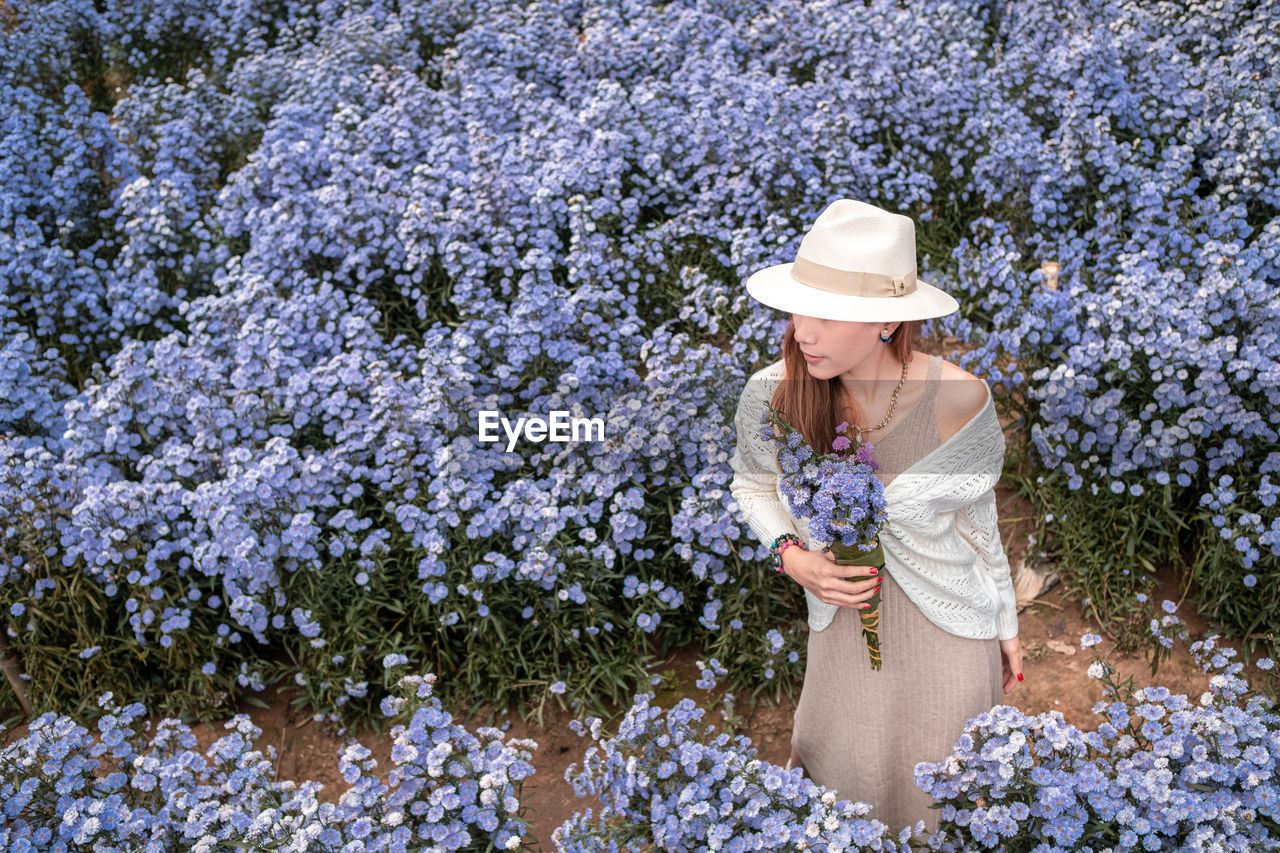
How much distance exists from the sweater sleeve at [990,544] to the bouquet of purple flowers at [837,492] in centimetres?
39

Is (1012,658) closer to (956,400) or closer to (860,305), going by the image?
(956,400)

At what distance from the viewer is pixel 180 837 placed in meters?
2.78

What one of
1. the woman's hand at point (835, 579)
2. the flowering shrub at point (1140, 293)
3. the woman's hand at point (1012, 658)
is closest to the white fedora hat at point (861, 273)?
the woman's hand at point (835, 579)

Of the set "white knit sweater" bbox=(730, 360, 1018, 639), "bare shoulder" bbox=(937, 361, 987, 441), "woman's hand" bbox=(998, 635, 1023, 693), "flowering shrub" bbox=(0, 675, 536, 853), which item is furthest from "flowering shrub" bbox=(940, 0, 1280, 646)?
"flowering shrub" bbox=(0, 675, 536, 853)

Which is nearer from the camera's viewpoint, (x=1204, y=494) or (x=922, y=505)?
(x=922, y=505)

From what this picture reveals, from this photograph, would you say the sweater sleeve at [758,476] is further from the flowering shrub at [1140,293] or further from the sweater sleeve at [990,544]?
the flowering shrub at [1140,293]

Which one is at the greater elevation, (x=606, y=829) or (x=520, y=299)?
(x=520, y=299)

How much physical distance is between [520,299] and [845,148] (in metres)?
1.95

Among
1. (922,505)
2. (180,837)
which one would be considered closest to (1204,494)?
(922,505)

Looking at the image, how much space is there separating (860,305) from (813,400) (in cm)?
29

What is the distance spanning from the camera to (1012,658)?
2527 millimetres

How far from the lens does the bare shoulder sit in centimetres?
223

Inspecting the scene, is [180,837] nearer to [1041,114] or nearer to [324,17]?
[1041,114]

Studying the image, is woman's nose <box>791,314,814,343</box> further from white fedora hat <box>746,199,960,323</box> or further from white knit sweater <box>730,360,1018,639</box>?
white knit sweater <box>730,360,1018,639</box>
